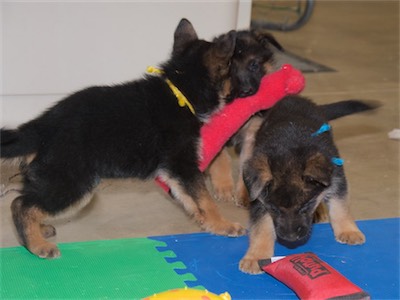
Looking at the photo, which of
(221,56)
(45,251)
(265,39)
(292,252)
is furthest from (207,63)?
(45,251)

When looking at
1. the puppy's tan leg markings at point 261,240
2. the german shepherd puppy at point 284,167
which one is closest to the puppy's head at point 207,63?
the german shepherd puppy at point 284,167

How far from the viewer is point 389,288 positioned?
3.50 m

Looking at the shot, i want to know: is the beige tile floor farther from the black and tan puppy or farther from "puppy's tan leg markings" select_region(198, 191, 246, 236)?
the black and tan puppy

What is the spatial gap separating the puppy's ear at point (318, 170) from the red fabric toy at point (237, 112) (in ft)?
2.81

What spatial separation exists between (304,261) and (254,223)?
0.42m

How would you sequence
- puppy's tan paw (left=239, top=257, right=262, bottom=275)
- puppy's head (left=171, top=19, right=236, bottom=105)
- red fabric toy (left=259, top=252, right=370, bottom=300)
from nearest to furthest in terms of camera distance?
1. red fabric toy (left=259, top=252, right=370, bottom=300)
2. puppy's tan paw (left=239, top=257, right=262, bottom=275)
3. puppy's head (left=171, top=19, right=236, bottom=105)

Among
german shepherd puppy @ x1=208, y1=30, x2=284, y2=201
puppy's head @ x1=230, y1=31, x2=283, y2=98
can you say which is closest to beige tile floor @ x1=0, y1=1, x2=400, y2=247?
german shepherd puppy @ x1=208, y1=30, x2=284, y2=201

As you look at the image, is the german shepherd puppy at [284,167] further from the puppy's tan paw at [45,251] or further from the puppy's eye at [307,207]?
the puppy's tan paw at [45,251]

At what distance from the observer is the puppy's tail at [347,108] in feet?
14.0

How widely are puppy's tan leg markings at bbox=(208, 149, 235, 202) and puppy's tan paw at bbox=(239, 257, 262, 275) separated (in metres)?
1.07

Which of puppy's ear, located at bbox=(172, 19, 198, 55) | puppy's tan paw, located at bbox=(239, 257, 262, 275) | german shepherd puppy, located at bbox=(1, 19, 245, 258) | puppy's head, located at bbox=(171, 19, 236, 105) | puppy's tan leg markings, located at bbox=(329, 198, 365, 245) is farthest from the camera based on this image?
puppy's ear, located at bbox=(172, 19, 198, 55)

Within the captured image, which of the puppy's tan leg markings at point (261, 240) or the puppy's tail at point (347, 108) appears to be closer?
the puppy's tan leg markings at point (261, 240)

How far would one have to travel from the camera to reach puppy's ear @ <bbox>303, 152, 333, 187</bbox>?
336 cm

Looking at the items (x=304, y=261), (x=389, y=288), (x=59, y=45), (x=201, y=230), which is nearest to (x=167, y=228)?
(x=201, y=230)
